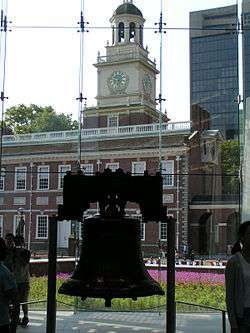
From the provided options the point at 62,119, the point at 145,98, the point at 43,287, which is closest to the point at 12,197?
the point at 145,98

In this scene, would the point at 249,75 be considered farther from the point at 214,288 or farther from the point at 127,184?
the point at 127,184

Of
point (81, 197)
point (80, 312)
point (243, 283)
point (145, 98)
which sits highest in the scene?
point (145, 98)

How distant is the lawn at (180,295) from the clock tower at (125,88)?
16970 mm

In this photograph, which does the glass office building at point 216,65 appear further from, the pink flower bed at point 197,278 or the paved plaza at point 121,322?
the paved plaza at point 121,322

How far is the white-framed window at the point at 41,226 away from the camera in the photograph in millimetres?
30594

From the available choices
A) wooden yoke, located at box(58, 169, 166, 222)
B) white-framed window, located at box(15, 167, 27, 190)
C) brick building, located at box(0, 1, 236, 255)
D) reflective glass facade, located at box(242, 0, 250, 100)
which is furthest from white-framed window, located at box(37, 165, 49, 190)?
wooden yoke, located at box(58, 169, 166, 222)

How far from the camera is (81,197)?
386 centimetres

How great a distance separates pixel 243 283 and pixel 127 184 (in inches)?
37.0

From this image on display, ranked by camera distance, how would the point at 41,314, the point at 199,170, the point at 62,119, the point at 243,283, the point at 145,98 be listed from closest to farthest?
the point at 243,283 < the point at 41,314 < the point at 62,119 < the point at 199,170 < the point at 145,98

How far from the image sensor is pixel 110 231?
3986mm

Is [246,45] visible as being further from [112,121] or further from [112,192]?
[112,121]

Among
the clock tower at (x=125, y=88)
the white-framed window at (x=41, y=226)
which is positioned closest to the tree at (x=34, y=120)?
the clock tower at (x=125, y=88)

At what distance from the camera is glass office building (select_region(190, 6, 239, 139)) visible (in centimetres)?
1371

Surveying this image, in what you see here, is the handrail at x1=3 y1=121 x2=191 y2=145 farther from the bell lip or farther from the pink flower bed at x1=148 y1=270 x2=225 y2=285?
the bell lip
